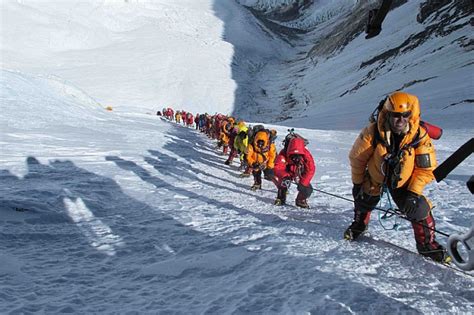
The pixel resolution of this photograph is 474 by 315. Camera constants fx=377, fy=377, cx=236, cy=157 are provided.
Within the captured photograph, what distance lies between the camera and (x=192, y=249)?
4117mm

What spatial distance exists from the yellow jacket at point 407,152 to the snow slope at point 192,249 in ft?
2.52

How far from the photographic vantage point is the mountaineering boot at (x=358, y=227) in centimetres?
418

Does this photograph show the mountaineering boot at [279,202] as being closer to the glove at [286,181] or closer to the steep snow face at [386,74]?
the glove at [286,181]

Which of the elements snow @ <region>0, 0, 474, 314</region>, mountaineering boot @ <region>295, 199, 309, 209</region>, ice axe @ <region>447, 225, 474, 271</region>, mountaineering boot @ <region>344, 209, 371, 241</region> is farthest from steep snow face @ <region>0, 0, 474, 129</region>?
ice axe @ <region>447, 225, 474, 271</region>

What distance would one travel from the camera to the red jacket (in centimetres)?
615

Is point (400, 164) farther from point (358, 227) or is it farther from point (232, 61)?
point (232, 61)

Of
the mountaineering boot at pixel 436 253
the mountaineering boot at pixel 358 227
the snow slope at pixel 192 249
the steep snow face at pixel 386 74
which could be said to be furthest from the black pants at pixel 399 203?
the steep snow face at pixel 386 74

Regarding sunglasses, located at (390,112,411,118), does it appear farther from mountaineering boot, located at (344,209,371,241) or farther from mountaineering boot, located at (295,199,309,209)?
mountaineering boot, located at (295,199,309,209)

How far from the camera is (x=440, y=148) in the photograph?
12148mm

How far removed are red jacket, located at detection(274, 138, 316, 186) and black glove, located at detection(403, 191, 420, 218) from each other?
103 inches

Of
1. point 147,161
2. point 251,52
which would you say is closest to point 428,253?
point 147,161

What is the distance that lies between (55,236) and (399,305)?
3.78 metres

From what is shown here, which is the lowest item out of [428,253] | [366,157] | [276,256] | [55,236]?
[55,236]

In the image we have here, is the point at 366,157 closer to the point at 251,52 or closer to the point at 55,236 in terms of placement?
the point at 55,236
